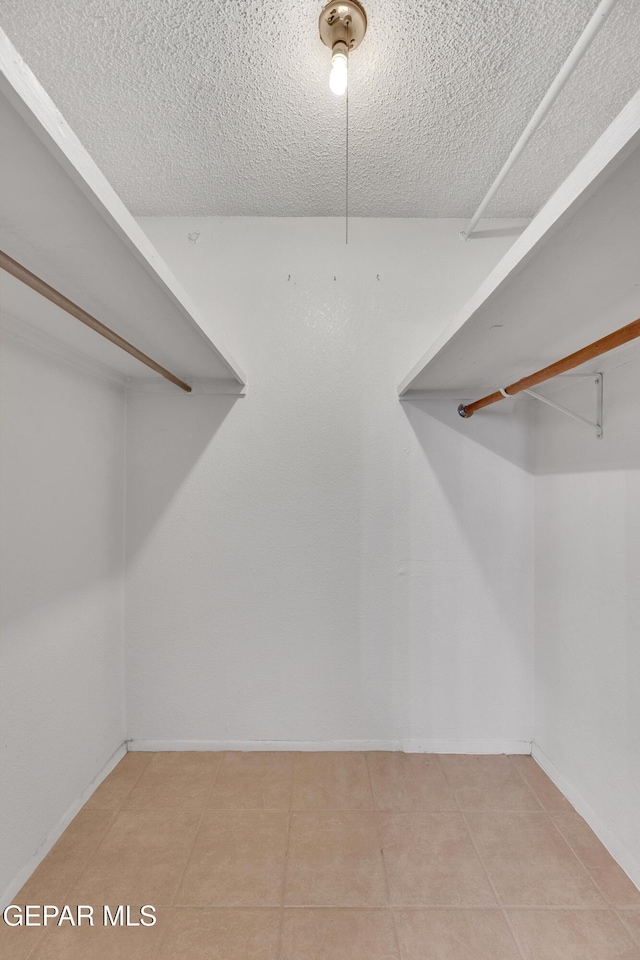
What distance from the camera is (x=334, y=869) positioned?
4.94 ft

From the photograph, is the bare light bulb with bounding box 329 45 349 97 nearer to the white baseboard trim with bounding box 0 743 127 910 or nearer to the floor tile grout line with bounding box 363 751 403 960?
the floor tile grout line with bounding box 363 751 403 960

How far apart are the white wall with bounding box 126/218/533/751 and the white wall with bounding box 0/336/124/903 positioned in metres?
0.18

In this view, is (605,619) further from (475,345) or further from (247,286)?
(247,286)

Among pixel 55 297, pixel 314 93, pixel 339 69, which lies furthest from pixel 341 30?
pixel 55 297

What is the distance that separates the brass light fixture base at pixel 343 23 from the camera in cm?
123

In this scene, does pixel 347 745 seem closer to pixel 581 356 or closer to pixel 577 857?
pixel 577 857

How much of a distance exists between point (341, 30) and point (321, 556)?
1788 mm

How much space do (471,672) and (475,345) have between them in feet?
4.87

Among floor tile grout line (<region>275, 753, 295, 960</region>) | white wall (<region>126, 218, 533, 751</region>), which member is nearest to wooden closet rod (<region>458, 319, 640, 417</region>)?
white wall (<region>126, 218, 533, 751</region>)

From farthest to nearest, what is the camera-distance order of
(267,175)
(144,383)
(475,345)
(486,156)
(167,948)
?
(144,383) < (267,175) < (486,156) < (475,345) < (167,948)

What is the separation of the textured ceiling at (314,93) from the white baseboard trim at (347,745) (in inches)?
93.8

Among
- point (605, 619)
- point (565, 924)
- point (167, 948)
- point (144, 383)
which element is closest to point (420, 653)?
point (605, 619)

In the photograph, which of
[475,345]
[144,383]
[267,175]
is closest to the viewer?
[475,345]

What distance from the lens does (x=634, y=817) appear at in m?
1.49
